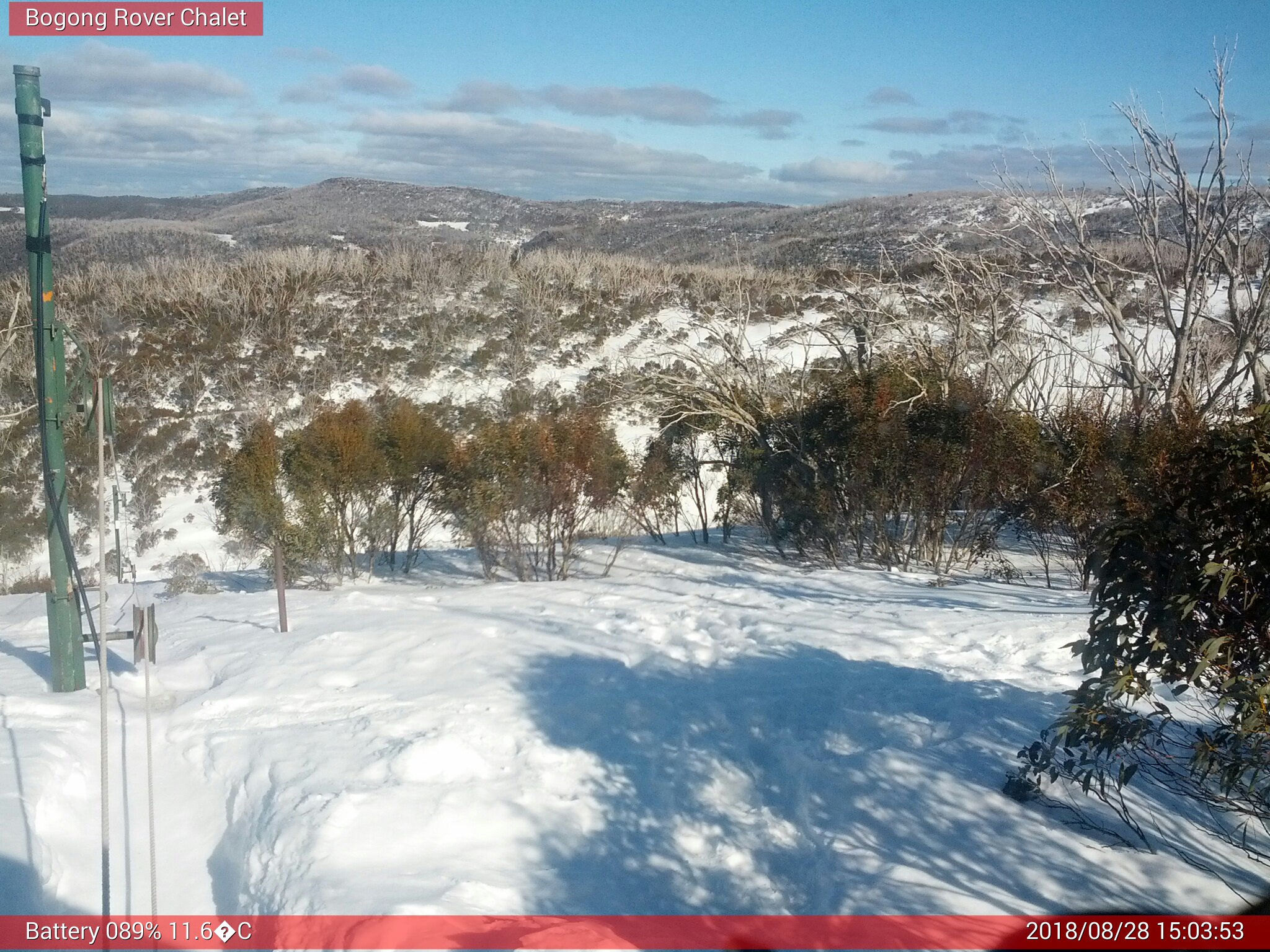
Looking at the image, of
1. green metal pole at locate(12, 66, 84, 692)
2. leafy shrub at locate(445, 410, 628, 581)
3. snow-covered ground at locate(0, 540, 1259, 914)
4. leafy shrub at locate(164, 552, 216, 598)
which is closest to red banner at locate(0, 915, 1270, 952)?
snow-covered ground at locate(0, 540, 1259, 914)

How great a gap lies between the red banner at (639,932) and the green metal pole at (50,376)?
9.61ft

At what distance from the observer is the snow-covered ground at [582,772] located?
13.9 ft

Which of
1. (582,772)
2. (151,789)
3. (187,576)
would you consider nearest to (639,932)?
(582,772)

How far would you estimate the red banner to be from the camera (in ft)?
11.4

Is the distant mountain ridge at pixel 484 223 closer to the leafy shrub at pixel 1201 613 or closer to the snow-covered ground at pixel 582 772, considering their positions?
the snow-covered ground at pixel 582 772

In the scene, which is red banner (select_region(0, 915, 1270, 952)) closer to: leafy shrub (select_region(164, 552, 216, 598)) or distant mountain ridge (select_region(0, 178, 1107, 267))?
leafy shrub (select_region(164, 552, 216, 598))

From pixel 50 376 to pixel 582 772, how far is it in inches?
170

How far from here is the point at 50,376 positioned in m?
6.46

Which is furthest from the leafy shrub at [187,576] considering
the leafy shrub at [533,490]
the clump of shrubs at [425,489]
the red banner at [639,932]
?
the red banner at [639,932]

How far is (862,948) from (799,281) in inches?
1110

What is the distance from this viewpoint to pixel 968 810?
14.7ft

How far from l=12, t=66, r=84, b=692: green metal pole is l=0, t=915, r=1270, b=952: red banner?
9.61 ft

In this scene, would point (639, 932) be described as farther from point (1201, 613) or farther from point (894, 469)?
point (894, 469)

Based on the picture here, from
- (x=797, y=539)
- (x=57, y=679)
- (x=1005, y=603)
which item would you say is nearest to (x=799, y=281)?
(x=797, y=539)
